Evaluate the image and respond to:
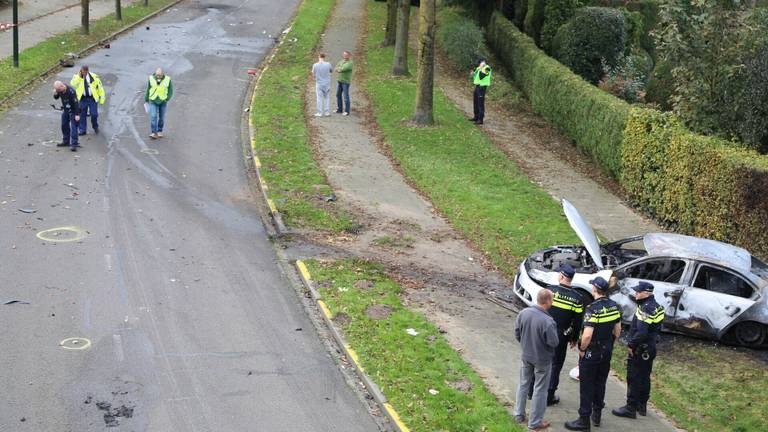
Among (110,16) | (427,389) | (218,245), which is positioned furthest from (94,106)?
(110,16)

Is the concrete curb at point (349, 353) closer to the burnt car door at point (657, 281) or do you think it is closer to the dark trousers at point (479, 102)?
the burnt car door at point (657, 281)

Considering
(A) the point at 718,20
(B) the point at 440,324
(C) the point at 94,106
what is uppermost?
(A) the point at 718,20

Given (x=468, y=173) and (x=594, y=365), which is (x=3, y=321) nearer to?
(x=594, y=365)

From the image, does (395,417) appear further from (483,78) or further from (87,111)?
(483,78)

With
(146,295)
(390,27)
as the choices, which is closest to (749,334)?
(146,295)

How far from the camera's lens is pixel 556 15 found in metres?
31.6

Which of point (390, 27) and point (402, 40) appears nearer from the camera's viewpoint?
point (402, 40)

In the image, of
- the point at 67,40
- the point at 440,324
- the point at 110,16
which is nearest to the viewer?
the point at 440,324

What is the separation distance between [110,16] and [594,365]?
100 ft

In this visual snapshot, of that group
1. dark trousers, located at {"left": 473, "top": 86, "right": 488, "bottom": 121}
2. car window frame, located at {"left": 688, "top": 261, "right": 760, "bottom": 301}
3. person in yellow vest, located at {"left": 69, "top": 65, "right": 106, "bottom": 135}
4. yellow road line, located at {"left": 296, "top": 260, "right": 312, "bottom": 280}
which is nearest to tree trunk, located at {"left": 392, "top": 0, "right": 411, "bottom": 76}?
dark trousers, located at {"left": 473, "top": 86, "right": 488, "bottom": 121}

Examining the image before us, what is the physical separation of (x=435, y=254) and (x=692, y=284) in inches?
175

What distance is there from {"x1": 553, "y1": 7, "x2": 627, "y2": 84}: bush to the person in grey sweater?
66.5ft

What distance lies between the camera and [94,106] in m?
20.8

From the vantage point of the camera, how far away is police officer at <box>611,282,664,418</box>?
34.7 feet
